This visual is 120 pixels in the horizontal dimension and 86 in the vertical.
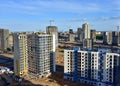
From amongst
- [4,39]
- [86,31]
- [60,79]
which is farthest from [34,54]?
[86,31]

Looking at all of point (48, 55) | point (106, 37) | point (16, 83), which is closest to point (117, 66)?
point (48, 55)

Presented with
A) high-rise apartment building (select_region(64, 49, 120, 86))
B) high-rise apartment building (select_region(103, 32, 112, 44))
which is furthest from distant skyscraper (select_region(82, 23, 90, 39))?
high-rise apartment building (select_region(64, 49, 120, 86))

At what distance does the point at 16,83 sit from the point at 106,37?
32899mm

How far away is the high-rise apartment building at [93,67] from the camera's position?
15383 mm

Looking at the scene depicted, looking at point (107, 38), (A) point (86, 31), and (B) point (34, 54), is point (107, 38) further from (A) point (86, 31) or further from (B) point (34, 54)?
(B) point (34, 54)

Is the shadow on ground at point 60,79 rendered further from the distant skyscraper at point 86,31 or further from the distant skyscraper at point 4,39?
the distant skyscraper at point 86,31

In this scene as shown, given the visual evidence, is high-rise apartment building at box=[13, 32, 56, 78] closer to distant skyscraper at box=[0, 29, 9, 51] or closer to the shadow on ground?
the shadow on ground

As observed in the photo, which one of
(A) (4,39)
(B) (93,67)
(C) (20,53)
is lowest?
(B) (93,67)

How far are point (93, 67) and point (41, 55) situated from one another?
4687 mm

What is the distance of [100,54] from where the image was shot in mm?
16016

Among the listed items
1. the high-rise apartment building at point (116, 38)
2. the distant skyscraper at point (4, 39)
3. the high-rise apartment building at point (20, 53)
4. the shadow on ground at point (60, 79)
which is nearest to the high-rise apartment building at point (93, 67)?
the shadow on ground at point (60, 79)

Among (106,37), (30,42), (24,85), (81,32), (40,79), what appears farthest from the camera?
(81,32)

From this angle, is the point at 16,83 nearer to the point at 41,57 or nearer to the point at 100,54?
the point at 41,57

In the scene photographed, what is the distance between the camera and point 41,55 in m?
18.7
